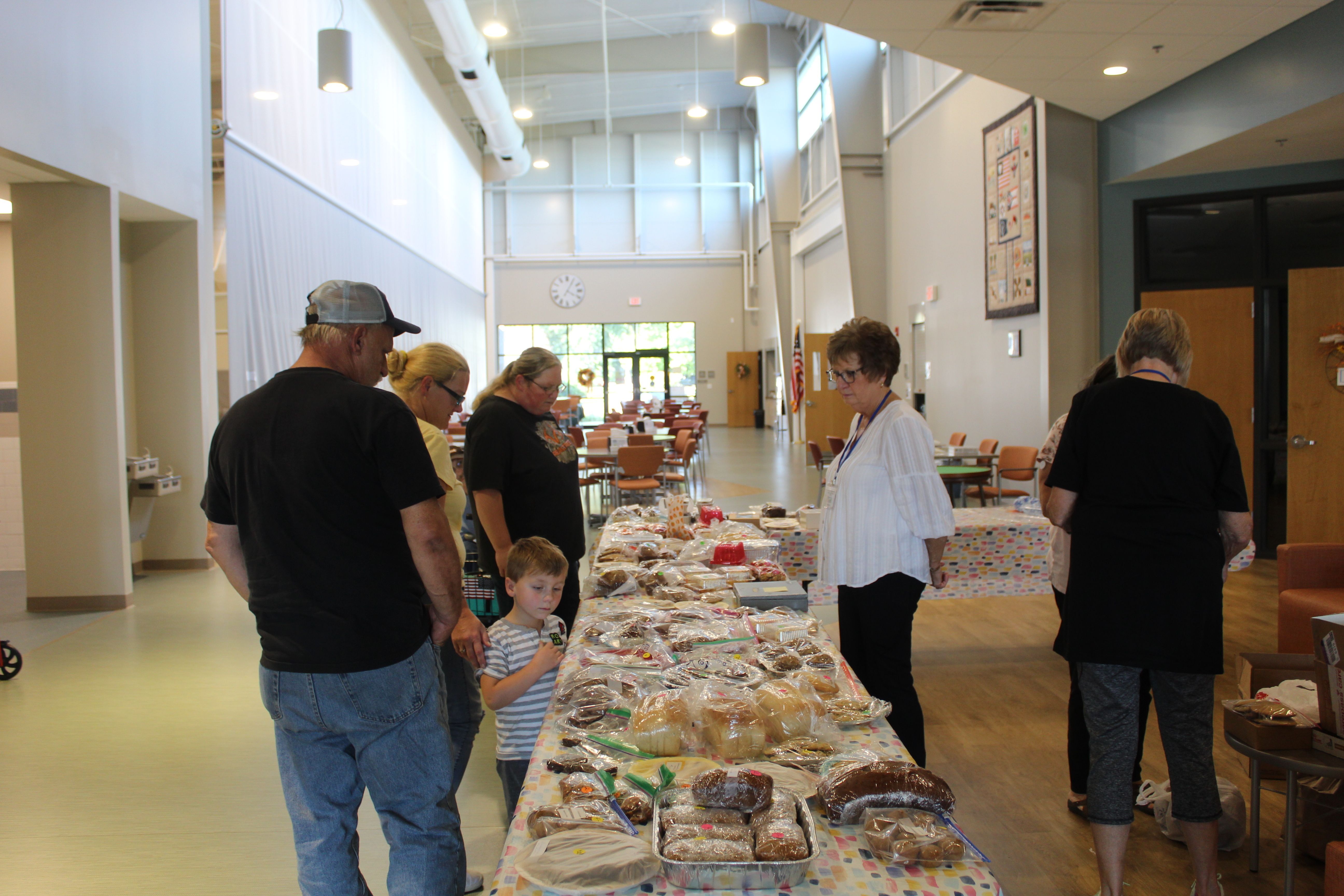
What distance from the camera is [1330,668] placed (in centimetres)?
203

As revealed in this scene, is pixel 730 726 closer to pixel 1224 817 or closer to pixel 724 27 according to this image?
pixel 1224 817

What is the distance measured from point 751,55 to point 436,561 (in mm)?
10444

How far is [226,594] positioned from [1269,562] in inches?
300

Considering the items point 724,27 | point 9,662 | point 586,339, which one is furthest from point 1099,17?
point 586,339

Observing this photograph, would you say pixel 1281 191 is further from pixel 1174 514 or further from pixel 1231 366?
pixel 1174 514

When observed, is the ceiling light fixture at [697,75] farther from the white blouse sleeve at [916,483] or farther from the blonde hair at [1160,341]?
the blonde hair at [1160,341]

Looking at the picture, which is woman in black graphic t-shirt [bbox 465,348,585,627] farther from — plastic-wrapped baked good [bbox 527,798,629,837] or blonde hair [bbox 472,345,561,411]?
plastic-wrapped baked good [bbox 527,798,629,837]

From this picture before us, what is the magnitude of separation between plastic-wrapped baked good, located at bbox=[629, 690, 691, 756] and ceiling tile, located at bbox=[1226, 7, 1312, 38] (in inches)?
225

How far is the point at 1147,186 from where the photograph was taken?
7355 mm

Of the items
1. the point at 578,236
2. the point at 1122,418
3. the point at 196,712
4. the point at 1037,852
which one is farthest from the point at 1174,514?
the point at 578,236

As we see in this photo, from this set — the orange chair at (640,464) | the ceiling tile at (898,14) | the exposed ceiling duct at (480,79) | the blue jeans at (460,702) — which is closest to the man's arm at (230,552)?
the blue jeans at (460,702)

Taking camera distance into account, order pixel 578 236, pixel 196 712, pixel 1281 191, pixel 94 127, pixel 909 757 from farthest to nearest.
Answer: pixel 578 236, pixel 1281 191, pixel 94 127, pixel 196 712, pixel 909 757

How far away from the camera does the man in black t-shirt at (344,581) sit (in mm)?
1593

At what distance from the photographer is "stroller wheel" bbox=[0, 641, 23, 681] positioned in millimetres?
4406
